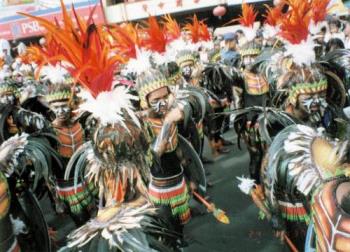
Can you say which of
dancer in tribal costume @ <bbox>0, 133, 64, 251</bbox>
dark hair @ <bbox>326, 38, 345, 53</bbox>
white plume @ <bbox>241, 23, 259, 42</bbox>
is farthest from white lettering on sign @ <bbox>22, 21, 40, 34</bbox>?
dancer in tribal costume @ <bbox>0, 133, 64, 251</bbox>

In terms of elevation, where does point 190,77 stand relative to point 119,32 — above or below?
below

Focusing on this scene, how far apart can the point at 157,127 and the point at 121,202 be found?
1.57 m

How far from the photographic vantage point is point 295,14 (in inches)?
132

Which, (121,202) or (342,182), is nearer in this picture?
(342,182)

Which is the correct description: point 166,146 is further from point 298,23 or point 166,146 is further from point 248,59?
point 248,59

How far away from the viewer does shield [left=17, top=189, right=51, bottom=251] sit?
3266 mm

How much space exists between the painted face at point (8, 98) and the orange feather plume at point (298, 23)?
156 inches

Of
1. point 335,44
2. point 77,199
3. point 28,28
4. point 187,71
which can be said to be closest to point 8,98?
point 77,199

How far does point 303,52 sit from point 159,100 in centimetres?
127

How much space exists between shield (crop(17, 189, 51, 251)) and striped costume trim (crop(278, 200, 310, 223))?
1942 millimetres

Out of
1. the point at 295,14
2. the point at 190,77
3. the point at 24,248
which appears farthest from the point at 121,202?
the point at 190,77

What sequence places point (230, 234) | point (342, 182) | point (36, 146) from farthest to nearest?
point (230, 234), point (36, 146), point (342, 182)

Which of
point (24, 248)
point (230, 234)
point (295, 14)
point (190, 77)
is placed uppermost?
point (295, 14)

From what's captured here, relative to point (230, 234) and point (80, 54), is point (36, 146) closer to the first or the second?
point (80, 54)
